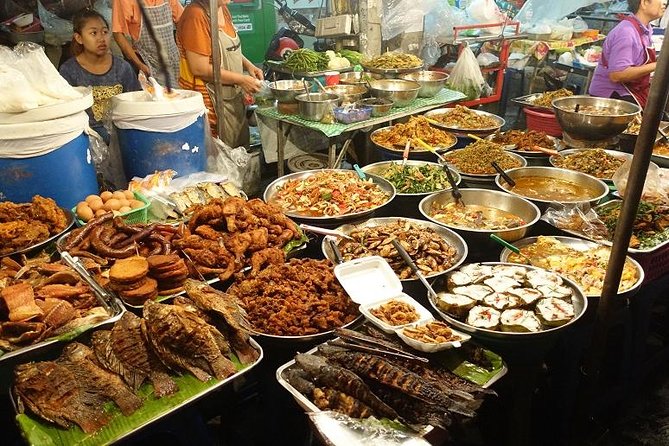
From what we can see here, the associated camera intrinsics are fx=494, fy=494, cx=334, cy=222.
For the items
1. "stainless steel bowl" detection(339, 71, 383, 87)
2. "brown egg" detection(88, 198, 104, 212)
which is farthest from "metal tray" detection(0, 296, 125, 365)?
"stainless steel bowl" detection(339, 71, 383, 87)

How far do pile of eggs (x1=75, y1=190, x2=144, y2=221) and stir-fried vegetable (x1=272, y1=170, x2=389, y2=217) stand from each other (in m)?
1.04

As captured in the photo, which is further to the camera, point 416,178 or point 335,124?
point 335,124

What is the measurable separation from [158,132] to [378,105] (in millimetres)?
2480

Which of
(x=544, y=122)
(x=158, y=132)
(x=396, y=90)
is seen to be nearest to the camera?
(x=158, y=132)

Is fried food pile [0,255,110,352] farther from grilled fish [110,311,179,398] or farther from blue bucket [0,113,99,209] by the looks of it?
blue bucket [0,113,99,209]

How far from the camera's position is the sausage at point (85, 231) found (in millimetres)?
2840

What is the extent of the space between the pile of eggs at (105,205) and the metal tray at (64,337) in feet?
3.24

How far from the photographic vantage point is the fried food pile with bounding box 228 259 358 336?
2.41 m

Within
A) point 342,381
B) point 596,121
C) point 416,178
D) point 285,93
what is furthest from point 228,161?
point 596,121

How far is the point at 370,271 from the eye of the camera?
2766 millimetres

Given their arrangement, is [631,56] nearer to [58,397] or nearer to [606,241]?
[606,241]

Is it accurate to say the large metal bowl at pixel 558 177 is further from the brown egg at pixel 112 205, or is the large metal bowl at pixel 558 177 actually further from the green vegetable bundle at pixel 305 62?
the green vegetable bundle at pixel 305 62

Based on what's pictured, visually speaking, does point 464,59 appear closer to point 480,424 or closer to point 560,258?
point 560,258

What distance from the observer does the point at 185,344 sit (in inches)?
85.0
